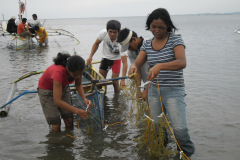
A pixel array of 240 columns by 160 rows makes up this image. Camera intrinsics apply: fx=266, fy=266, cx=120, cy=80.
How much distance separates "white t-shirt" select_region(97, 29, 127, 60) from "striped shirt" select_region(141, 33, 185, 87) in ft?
9.86

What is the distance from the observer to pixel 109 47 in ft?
20.2

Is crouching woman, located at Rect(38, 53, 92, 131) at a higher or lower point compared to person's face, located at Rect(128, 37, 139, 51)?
lower

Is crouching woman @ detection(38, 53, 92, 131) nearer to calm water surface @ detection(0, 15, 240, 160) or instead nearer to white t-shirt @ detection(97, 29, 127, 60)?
calm water surface @ detection(0, 15, 240, 160)

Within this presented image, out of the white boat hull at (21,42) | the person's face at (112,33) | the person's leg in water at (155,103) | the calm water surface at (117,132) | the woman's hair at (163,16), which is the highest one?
the woman's hair at (163,16)

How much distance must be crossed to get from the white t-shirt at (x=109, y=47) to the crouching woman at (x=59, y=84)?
2.02 meters

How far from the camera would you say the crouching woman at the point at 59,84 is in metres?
3.65

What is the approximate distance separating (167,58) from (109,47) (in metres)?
3.37

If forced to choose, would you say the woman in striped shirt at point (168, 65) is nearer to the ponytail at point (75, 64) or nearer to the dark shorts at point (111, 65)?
the ponytail at point (75, 64)

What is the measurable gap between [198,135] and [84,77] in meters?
3.45

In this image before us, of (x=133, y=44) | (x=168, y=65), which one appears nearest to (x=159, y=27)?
(x=168, y=65)

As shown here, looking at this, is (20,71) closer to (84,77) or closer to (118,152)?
(84,77)

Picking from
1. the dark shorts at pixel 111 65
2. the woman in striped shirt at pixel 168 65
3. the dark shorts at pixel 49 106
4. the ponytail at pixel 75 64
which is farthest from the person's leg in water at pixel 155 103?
the dark shorts at pixel 111 65

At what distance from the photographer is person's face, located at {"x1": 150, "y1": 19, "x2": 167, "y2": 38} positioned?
9.53ft

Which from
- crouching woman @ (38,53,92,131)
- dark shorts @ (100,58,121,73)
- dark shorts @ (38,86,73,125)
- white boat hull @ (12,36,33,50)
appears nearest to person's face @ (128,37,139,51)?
crouching woman @ (38,53,92,131)
